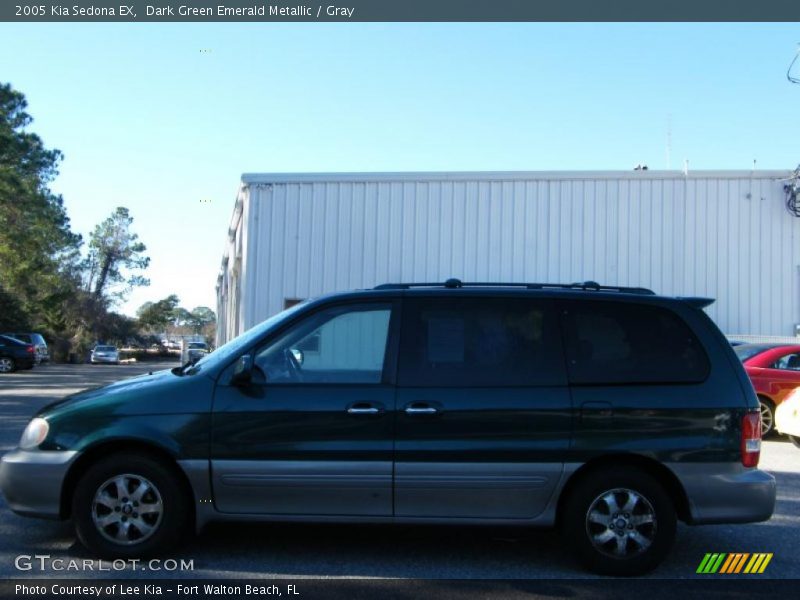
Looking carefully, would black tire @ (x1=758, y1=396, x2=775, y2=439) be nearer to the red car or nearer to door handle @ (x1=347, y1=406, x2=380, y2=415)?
the red car

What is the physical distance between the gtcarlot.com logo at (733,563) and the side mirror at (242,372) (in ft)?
10.5

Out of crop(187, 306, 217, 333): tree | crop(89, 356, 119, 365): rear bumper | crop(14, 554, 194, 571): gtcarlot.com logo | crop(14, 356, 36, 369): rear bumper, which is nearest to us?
crop(14, 554, 194, 571): gtcarlot.com logo

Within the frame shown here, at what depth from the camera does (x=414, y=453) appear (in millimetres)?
5051

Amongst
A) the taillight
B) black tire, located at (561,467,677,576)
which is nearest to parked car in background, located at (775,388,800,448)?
the taillight

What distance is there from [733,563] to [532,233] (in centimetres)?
1204

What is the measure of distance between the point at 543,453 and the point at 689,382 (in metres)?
1.09

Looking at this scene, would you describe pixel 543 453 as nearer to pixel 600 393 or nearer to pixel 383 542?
pixel 600 393

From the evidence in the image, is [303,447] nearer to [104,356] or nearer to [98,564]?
[98,564]

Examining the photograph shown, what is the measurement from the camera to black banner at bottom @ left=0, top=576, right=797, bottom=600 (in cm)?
457

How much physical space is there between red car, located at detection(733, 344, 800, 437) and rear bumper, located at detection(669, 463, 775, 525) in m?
6.89

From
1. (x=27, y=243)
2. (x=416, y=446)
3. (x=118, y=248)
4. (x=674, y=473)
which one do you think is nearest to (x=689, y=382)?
(x=674, y=473)

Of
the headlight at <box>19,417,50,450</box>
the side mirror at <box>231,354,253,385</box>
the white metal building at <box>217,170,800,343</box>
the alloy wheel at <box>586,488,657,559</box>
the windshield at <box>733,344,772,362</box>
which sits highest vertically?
the white metal building at <box>217,170,800,343</box>

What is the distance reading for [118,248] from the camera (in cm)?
6838

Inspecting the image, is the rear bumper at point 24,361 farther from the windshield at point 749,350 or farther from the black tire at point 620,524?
the black tire at point 620,524
